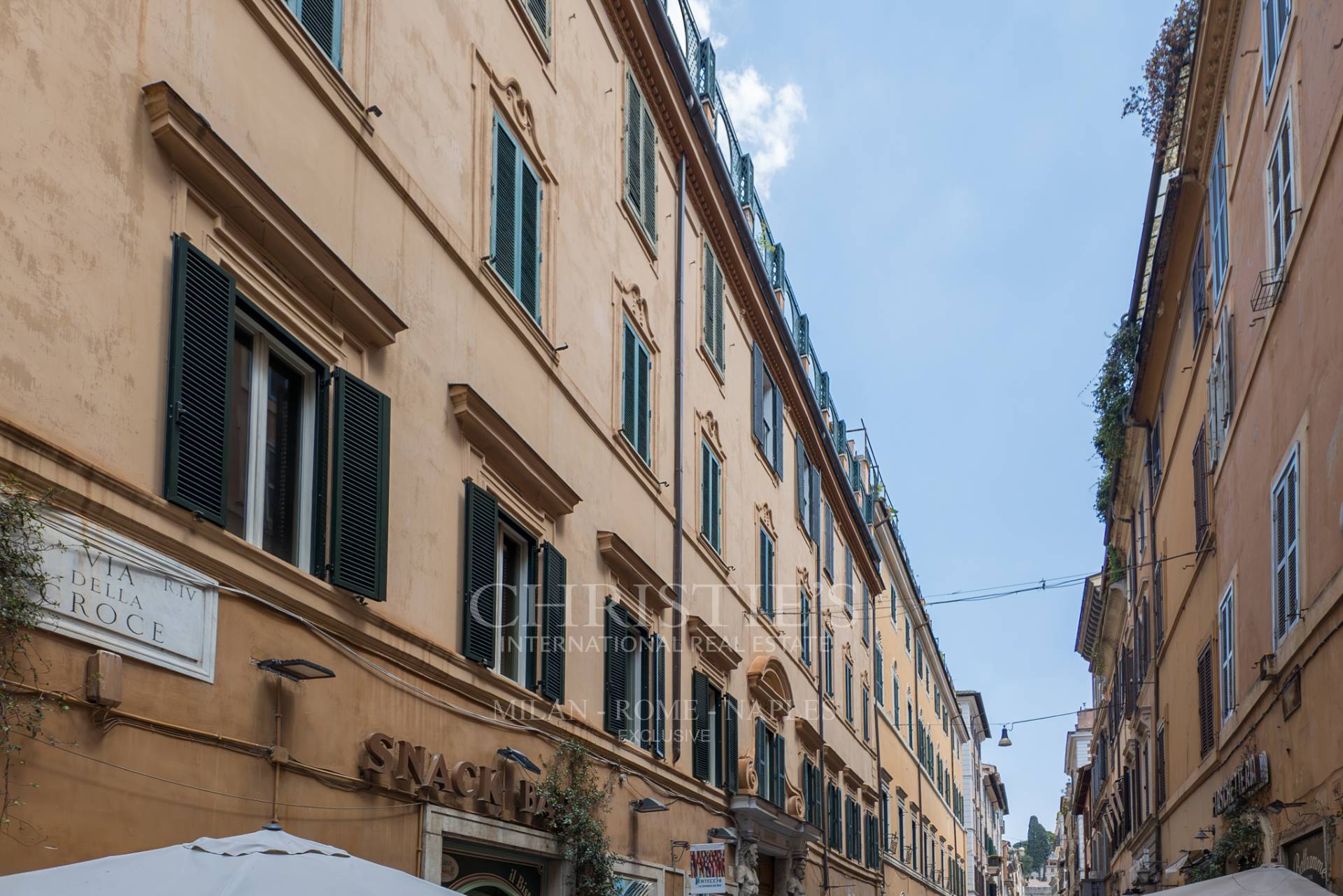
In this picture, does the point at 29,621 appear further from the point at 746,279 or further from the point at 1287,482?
the point at 746,279

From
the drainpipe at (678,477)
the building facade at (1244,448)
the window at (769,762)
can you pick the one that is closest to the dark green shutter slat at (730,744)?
the window at (769,762)

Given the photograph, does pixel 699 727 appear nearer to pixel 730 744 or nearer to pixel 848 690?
pixel 730 744

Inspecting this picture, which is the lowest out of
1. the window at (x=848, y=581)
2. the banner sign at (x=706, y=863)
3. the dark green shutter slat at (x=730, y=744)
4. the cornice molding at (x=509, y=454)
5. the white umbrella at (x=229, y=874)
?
the banner sign at (x=706, y=863)

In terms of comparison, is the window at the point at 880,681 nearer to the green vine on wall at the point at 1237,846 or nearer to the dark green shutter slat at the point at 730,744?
the dark green shutter slat at the point at 730,744

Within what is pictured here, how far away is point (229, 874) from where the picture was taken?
5734 millimetres

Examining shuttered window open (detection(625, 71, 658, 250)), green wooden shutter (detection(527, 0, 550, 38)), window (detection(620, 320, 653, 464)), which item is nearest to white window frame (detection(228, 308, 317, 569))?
green wooden shutter (detection(527, 0, 550, 38))

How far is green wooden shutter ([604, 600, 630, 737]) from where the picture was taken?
1477 centimetres

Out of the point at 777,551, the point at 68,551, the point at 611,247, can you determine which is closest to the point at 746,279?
the point at 777,551

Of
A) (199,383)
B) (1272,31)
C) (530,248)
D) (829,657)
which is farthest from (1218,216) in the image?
(829,657)

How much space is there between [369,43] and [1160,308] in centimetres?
1410

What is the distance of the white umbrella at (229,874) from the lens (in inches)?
212

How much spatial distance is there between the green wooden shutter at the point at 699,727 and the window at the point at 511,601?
5.21 meters

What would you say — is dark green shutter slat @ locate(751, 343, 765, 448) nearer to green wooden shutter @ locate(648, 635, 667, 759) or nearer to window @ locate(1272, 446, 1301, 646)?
green wooden shutter @ locate(648, 635, 667, 759)

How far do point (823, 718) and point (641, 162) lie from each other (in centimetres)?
1433
